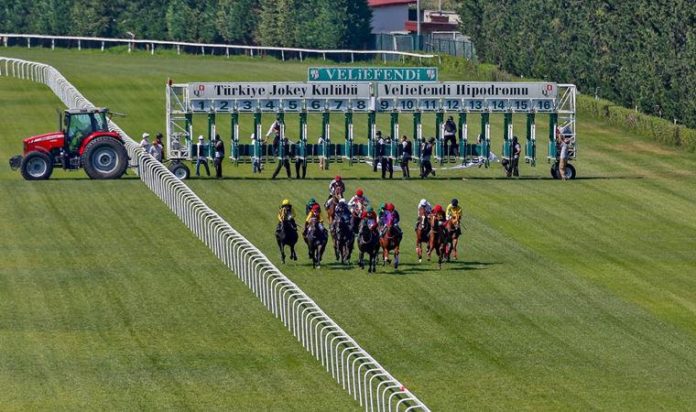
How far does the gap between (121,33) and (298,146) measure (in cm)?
5645

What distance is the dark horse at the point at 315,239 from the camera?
116ft

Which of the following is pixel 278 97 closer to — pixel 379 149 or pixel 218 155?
pixel 218 155

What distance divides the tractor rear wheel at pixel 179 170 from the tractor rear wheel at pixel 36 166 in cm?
354

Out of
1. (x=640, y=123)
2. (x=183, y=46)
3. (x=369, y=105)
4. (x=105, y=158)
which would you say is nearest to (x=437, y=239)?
(x=105, y=158)

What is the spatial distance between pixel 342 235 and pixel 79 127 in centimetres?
1547

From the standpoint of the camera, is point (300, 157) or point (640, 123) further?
point (640, 123)

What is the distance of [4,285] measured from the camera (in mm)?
34062

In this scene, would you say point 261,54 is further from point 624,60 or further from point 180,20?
point 624,60

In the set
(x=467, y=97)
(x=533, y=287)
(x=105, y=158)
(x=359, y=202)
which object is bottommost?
(x=533, y=287)

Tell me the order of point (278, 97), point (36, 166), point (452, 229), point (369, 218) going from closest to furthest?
point (369, 218) → point (452, 229) → point (36, 166) → point (278, 97)

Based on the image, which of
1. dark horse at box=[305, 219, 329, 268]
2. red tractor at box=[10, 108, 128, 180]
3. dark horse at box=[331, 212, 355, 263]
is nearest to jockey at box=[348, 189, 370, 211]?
dark horse at box=[331, 212, 355, 263]

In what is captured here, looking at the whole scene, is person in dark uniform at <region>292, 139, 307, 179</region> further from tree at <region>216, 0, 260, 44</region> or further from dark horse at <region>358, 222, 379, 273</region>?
tree at <region>216, 0, 260, 44</region>

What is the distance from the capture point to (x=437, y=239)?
119 ft

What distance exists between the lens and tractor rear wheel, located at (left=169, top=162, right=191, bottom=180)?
5150 cm
